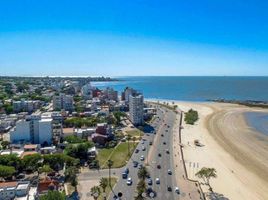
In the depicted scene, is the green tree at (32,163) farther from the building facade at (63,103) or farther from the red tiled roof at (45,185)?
the building facade at (63,103)

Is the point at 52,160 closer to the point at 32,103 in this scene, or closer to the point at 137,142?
the point at 137,142

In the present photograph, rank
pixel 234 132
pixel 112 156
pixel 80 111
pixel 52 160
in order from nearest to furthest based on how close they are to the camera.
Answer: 1. pixel 52 160
2. pixel 112 156
3. pixel 234 132
4. pixel 80 111

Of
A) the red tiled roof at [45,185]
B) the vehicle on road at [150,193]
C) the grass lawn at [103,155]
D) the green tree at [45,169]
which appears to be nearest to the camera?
the vehicle on road at [150,193]

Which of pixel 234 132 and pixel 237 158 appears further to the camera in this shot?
pixel 234 132

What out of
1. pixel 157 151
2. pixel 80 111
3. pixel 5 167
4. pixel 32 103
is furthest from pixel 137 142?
pixel 32 103

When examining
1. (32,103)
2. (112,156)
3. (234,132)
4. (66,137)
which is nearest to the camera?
(112,156)

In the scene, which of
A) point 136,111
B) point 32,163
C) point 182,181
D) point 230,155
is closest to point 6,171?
point 32,163

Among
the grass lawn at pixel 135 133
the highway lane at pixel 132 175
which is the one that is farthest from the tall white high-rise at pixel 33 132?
the highway lane at pixel 132 175

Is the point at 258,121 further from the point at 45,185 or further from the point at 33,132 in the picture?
the point at 45,185
